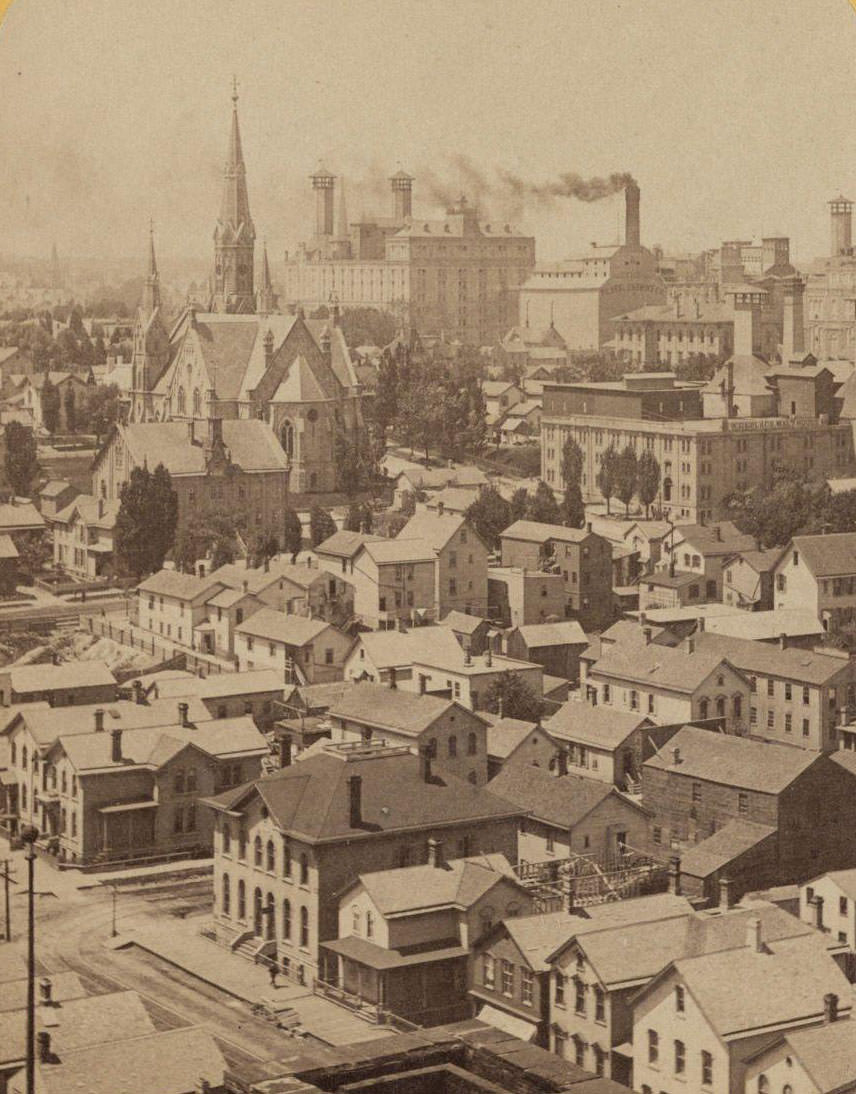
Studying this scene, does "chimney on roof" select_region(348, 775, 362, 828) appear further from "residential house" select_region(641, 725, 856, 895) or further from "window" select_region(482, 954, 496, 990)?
"residential house" select_region(641, 725, 856, 895)

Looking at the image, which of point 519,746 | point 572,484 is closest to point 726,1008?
point 519,746

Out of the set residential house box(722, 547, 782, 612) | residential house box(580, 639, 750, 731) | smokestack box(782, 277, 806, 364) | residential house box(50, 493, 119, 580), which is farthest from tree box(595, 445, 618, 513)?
residential house box(580, 639, 750, 731)

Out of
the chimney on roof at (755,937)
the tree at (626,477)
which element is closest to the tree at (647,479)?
the tree at (626,477)

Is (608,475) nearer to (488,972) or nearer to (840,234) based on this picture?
(840,234)

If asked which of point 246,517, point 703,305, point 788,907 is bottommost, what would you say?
point 788,907

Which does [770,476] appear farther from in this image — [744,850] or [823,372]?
[744,850]

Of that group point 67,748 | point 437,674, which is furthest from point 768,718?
point 67,748

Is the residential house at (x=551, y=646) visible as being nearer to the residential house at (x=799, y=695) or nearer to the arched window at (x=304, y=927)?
the residential house at (x=799, y=695)
